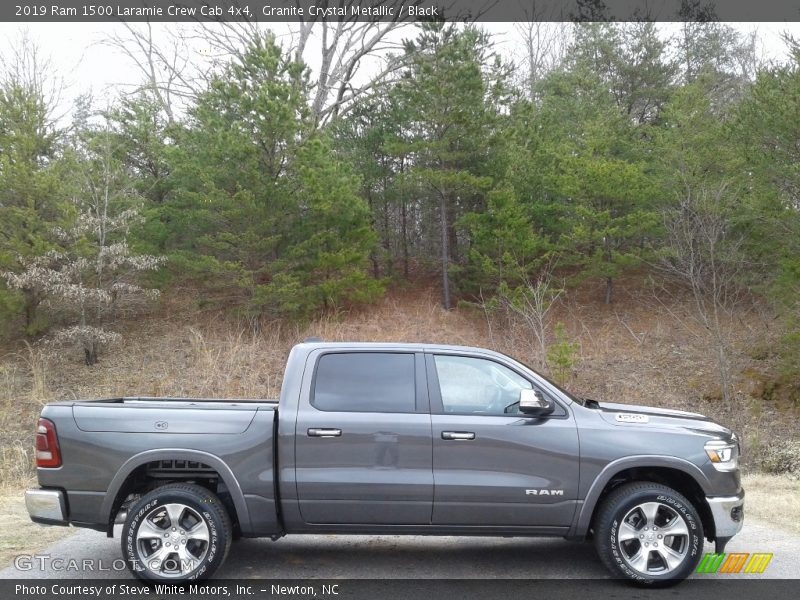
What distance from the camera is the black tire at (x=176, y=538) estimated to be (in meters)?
5.29

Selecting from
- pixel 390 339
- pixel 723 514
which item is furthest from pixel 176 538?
pixel 390 339

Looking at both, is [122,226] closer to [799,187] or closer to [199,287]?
[199,287]

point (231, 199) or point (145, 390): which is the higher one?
point (231, 199)

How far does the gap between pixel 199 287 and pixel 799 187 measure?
18.8 metres

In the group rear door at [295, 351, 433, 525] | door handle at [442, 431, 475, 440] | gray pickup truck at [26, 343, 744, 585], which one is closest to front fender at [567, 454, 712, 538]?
gray pickup truck at [26, 343, 744, 585]

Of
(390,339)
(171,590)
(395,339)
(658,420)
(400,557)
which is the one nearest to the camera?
(171,590)

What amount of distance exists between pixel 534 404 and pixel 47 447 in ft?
12.1

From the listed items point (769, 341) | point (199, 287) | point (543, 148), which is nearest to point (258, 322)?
point (199, 287)

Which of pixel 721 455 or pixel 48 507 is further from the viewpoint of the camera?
pixel 721 455

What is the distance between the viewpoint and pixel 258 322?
22.8m

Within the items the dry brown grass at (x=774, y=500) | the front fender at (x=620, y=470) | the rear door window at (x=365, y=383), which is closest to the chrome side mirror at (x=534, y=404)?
the front fender at (x=620, y=470)

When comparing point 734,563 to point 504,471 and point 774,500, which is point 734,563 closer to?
point 504,471

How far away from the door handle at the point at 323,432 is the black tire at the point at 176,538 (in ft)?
2.95

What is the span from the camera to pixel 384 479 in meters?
5.40
